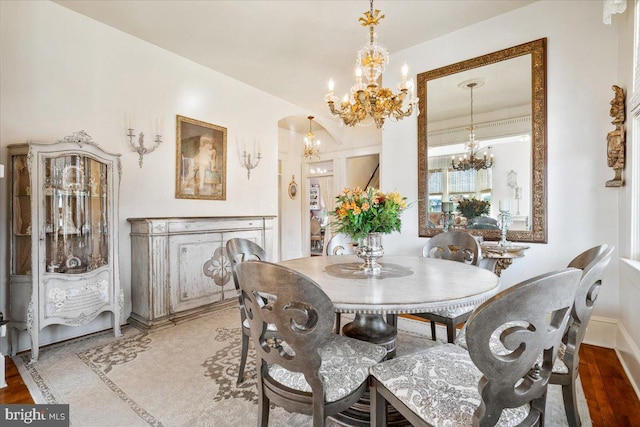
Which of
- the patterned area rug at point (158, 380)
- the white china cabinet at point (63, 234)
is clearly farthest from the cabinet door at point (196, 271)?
the white china cabinet at point (63, 234)

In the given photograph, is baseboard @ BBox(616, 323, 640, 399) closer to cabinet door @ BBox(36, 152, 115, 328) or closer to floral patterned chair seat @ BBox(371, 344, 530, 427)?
floral patterned chair seat @ BBox(371, 344, 530, 427)

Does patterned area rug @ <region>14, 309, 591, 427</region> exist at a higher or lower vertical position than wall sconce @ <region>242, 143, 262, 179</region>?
lower

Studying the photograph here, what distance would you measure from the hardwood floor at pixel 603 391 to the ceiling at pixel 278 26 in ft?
10.2

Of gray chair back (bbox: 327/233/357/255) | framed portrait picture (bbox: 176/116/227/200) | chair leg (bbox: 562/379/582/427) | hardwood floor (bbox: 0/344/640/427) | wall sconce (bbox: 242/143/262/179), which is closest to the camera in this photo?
chair leg (bbox: 562/379/582/427)

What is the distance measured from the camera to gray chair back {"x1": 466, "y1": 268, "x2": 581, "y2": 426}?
31.9 inches

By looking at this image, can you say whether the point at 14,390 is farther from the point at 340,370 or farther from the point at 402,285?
the point at 402,285

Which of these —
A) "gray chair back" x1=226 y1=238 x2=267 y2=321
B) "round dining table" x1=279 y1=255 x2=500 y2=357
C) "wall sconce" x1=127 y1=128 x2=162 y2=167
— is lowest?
"round dining table" x1=279 y1=255 x2=500 y2=357

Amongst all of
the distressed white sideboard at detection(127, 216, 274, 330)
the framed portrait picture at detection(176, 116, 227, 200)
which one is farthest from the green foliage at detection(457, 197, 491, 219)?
the framed portrait picture at detection(176, 116, 227, 200)

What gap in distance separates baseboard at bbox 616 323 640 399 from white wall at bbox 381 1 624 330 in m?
0.18

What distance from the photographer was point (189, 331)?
2.95 metres

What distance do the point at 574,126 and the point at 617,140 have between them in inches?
15.6

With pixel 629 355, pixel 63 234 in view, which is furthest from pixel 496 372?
pixel 63 234

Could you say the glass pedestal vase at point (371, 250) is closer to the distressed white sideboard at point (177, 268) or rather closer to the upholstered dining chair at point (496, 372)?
the upholstered dining chair at point (496, 372)

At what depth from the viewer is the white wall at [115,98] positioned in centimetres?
258
